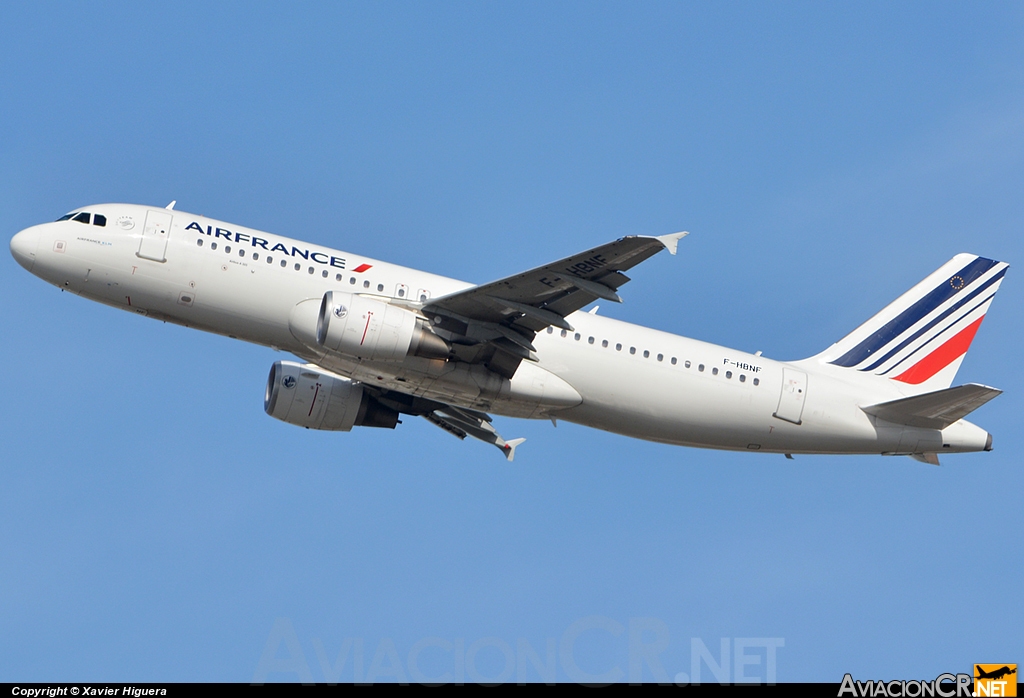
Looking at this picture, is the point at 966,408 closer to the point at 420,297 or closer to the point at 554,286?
the point at 554,286

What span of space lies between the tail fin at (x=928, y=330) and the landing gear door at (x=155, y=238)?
70.2 feet

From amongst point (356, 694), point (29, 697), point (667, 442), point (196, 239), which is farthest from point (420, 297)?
point (29, 697)

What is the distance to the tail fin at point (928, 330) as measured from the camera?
131ft

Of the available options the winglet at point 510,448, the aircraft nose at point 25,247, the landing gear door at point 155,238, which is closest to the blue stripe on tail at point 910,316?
the winglet at point 510,448

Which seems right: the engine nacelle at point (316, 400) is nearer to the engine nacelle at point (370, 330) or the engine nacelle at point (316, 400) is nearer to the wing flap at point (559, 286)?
the engine nacelle at point (370, 330)

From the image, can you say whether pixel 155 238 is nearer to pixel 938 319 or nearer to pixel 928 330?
pixel 928 330

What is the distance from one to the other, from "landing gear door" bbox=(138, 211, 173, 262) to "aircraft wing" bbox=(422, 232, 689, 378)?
302 inches

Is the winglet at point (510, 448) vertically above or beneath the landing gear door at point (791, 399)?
beneath

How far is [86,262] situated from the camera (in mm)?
33625

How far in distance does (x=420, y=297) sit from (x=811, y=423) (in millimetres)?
12744

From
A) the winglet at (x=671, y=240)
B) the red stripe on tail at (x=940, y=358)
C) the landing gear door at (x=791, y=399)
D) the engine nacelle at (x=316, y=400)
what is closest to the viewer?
the winglet at (x=671, y=240)

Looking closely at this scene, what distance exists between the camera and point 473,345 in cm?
3350

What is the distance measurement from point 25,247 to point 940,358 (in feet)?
95.7

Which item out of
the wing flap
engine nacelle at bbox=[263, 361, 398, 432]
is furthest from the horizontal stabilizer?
engine nacelle at bbox=[263, 361, 398, 432]
